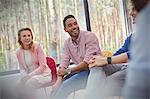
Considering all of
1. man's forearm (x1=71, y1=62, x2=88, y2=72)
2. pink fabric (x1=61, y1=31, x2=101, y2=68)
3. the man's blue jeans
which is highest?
pink fabric (x1=61, y1=31, x2=101, y2=68)

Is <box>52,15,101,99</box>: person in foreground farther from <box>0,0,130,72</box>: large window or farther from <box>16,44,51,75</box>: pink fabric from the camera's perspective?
<box>0,0,130,72</box>: large window

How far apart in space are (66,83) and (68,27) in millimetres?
575

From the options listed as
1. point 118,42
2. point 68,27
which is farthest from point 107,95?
point 118,42

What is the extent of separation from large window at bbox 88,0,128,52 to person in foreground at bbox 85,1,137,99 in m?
2.28

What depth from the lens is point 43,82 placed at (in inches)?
132

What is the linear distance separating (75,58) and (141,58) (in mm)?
2338

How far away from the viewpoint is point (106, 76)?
7.91ft

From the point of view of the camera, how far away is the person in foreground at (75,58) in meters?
2.65

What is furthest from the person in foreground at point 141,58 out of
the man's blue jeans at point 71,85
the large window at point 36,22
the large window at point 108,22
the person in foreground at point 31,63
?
the large window at point 108,22

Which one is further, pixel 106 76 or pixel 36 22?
pixel 36 22

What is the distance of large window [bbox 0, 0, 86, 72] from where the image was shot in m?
3.92

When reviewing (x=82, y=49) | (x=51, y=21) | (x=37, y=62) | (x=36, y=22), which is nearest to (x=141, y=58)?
(x=82, y=49)

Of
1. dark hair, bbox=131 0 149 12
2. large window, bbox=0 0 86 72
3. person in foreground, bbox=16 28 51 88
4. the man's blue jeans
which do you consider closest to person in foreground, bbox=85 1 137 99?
the man's blue jeans

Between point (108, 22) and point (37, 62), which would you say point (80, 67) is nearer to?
point (37, 62)
